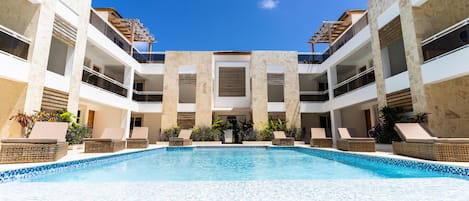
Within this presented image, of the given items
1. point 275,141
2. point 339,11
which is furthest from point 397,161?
point 339,11

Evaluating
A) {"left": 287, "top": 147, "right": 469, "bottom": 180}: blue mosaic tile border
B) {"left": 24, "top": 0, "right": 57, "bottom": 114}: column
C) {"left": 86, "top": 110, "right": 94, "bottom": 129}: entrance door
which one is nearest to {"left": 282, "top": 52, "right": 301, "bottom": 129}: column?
{"left": 287, "top": 147, "right": 469, "bottom": 180}: blue mosaic tile border

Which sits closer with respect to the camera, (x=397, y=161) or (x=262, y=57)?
(x=397, y=161)

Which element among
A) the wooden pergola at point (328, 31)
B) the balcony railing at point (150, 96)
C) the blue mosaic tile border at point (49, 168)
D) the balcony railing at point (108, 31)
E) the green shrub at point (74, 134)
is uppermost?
the wooden pergola at point (328, 31)

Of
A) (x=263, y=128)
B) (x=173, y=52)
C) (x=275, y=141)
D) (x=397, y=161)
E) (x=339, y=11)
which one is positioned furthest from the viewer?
(x=173, y=52)

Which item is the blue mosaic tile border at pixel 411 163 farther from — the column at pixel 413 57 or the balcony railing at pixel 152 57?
the balcony railing at pixel 152 57

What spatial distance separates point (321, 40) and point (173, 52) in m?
12.9

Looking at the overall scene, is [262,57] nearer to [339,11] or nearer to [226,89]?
[226,89]

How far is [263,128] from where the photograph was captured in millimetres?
17656

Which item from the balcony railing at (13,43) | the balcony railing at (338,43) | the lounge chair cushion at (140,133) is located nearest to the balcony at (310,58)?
the balcony railing at (338,43)

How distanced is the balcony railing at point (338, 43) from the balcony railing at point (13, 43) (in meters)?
15.9

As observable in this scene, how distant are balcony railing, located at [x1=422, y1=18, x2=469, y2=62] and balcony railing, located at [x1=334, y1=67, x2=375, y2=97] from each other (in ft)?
11.1

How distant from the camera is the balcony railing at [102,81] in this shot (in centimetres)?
1218

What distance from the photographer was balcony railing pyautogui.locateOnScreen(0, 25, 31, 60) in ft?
24.4

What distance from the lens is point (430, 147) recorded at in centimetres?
580
